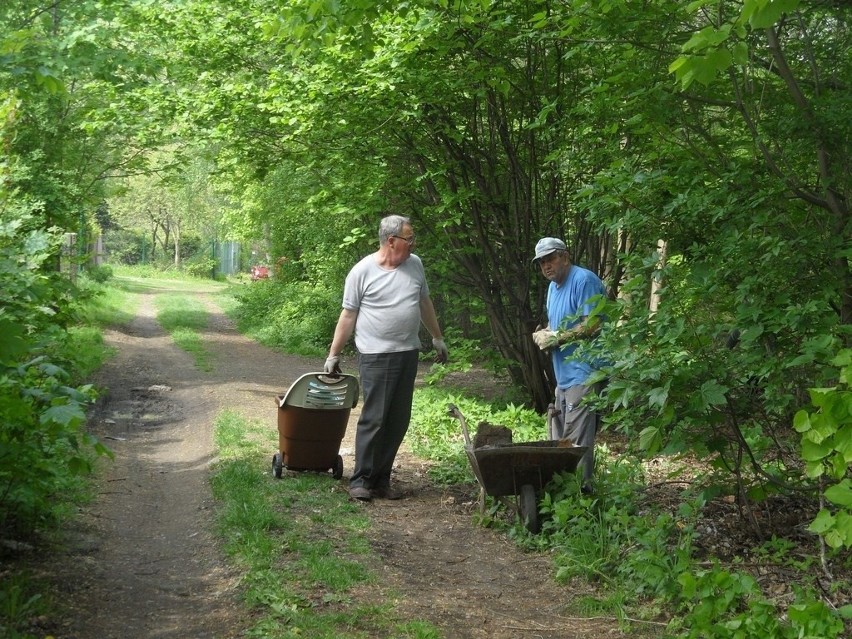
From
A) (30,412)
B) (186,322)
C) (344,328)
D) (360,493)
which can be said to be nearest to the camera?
(30,412)

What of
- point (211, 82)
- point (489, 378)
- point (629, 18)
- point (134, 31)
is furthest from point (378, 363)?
point (134, 31)

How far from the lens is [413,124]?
38.2 feet

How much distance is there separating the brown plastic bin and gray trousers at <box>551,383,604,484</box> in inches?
72.3

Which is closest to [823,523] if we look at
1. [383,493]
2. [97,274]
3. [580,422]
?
[580,422]

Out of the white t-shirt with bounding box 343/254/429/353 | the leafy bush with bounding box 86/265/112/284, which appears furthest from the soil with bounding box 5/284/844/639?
the leafy bush with bounding box 86/265/112/284

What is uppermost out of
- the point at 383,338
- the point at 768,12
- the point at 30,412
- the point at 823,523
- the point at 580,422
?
the point at 768,12

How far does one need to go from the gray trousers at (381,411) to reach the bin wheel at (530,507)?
1.48 meters

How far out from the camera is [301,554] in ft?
20.9

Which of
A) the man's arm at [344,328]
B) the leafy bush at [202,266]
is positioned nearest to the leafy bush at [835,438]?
the man's arm at [344,328]

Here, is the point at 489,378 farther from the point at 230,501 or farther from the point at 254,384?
the point at 230,501

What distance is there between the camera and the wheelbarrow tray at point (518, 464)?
6840mm

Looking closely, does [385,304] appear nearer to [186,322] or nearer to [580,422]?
[580,422]

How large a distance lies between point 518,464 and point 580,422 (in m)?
0.83

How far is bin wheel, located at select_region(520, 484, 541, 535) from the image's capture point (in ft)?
23.3
